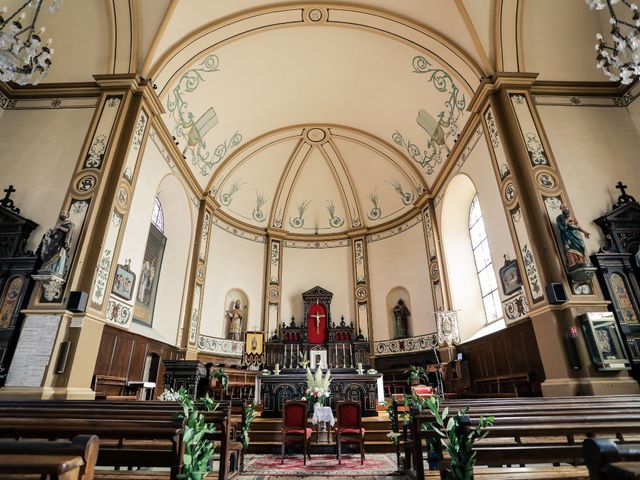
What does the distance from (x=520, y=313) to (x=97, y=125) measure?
10.4 metres

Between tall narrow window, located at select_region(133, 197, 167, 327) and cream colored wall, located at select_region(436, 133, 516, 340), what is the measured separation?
29.2 feet

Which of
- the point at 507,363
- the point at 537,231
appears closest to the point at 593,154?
the point at 537,231

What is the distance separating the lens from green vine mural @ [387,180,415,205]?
14.4 meters

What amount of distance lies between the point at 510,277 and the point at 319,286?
861 centimetres

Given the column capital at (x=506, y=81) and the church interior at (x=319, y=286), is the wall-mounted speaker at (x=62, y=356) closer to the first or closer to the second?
the church interior at (x=319, y=286)

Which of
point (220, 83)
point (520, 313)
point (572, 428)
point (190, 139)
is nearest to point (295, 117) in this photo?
→ point (220, 83)

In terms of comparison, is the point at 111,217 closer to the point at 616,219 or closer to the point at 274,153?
the point at 274,153

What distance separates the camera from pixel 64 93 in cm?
867

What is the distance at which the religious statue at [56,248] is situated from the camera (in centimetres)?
630

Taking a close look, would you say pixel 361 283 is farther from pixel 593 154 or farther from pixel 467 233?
pixel 593 154

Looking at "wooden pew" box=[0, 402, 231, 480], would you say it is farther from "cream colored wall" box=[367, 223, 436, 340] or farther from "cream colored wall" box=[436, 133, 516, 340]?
"cream colored wall" box=[367, 223, 436, 340]

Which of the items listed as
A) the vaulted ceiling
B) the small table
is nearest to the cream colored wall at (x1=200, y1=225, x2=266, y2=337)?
the vaulted ceiling

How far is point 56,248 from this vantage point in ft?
21.1

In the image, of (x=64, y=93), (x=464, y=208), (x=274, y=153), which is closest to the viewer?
(x=64, y=93)
